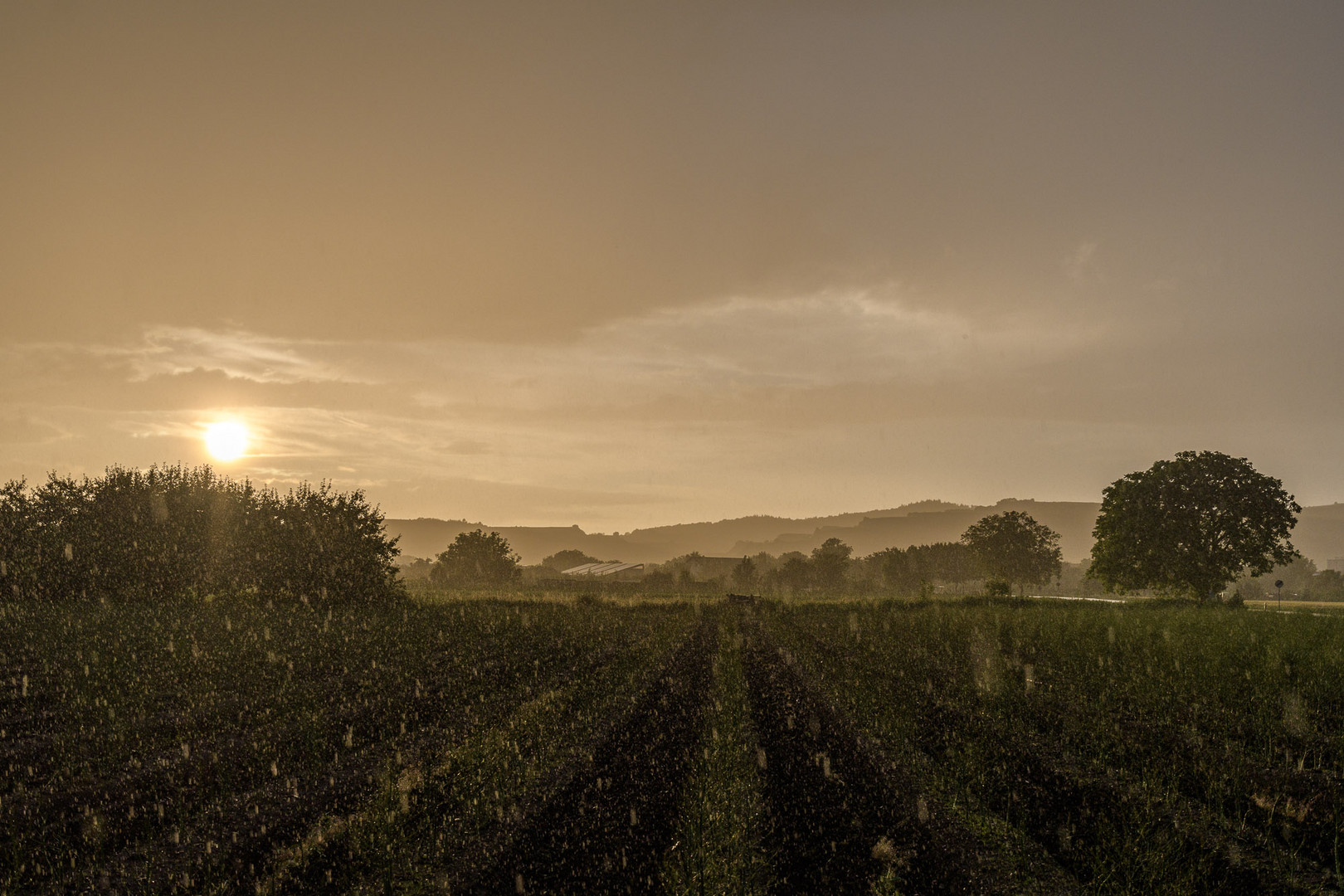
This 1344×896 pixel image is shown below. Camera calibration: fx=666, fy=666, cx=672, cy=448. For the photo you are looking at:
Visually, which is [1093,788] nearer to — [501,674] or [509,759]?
[509,759]

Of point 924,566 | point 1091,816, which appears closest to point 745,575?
point 924,566

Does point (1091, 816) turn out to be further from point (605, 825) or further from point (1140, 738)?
point (605, 825)

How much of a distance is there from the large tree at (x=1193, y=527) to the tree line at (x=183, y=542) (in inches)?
2226

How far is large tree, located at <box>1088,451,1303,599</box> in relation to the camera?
50438mm

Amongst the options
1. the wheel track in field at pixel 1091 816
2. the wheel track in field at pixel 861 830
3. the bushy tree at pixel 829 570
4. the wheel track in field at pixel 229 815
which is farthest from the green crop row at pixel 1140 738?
the bushy tree at pixel 829 570

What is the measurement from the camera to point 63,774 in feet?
34.0

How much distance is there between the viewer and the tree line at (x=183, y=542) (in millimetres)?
37094

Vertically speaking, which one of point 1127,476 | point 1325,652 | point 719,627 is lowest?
point 719,627

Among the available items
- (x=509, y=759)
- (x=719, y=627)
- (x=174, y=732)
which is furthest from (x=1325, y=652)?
(x=174, y=732)

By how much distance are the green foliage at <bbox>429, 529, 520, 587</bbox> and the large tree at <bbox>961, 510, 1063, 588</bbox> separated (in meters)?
73.8

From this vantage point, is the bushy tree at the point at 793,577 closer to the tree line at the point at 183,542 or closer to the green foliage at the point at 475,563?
the green foliage at the point at 475,563

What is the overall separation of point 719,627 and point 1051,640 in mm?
16443

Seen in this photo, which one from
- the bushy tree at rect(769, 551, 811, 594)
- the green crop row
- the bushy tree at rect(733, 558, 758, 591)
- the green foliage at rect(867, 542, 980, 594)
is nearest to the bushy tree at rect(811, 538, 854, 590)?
the bushy tree at rect(769, 551, 811, 594)

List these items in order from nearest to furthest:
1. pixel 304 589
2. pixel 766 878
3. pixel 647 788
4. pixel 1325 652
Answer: pixel 766 878
pixel 647 788
pixel 1325 652
pixel 304 589
